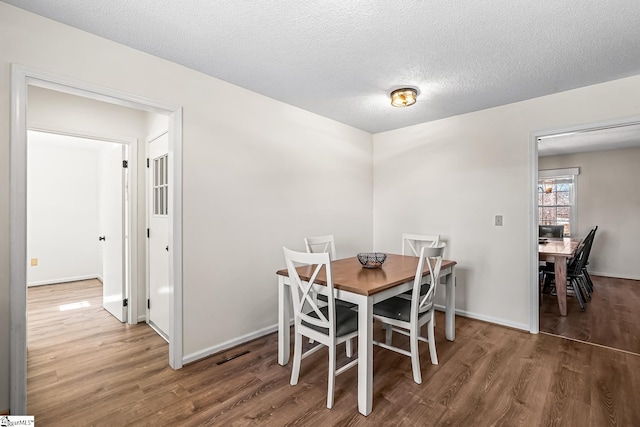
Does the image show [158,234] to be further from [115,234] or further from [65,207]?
[65,207]

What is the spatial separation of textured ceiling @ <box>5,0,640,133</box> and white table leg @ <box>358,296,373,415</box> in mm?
1682

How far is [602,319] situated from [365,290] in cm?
328

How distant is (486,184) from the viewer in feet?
10.6

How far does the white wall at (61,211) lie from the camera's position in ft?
15.5

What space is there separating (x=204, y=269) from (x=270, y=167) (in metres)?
1.14

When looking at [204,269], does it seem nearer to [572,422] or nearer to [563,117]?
[572,422]

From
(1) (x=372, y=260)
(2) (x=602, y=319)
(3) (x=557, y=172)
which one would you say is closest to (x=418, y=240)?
(1) (x=372, y=260)

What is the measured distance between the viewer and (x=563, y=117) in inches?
109

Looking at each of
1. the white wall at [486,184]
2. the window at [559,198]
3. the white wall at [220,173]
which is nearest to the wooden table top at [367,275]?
the white wall at [220,173]

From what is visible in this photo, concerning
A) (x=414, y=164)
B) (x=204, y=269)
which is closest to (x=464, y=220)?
(x=414, y=164)

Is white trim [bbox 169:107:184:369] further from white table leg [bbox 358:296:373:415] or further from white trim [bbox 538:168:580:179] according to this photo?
white trim [bbox 538:168:580:179]

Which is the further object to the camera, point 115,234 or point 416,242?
point 416,242

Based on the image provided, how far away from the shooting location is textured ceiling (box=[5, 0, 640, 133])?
1650 mm

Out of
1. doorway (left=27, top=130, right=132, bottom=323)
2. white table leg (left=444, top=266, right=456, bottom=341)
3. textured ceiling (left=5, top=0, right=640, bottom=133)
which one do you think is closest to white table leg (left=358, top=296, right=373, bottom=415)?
white table leg (left=444, top=266, right=456, bottom=341)
